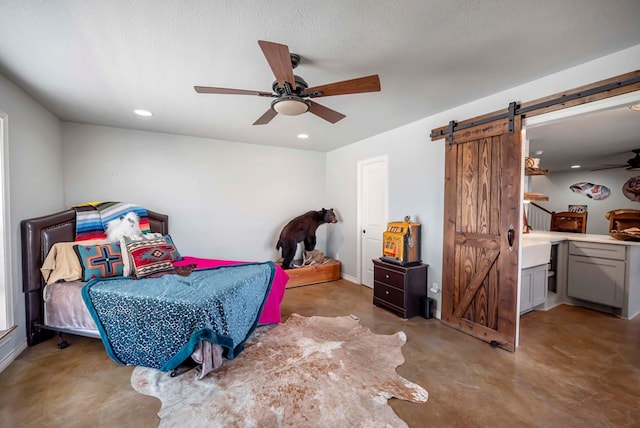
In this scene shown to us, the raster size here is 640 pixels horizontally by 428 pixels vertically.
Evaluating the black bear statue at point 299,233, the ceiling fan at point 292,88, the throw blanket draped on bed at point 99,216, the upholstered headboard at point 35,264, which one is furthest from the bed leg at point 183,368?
the black bear statue at point 299,233

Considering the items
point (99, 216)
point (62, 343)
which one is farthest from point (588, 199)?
point (62, 343)

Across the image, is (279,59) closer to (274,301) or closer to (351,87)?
(351,87)

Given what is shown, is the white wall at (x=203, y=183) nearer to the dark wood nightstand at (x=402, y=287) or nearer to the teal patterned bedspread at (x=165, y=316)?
the teal patterned bedspread at (x=165, y=316)

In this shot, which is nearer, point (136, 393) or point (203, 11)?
point (203, 11)

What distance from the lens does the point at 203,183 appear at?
4.33m

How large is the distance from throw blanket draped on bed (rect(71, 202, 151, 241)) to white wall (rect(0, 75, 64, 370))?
1.10ft

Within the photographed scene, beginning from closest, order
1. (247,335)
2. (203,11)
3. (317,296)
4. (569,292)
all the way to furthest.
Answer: (203,11) < (247,335) < (569,292) < (317,296)

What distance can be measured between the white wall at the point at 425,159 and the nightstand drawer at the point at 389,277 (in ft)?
1.39

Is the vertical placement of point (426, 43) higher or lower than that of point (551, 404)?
higher

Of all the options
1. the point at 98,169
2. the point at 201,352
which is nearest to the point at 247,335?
the point at 201,352

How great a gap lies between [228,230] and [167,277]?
2.09 m

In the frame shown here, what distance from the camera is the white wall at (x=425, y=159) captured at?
2068 mm

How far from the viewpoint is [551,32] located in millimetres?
1683

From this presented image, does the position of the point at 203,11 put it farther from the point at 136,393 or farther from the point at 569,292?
the point at 569,292
